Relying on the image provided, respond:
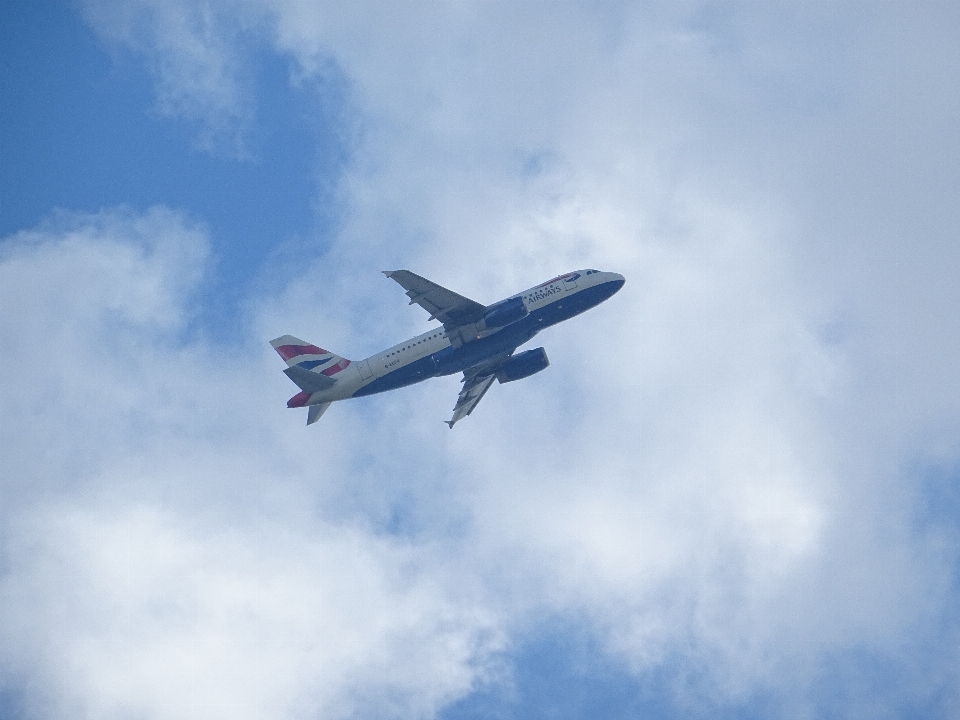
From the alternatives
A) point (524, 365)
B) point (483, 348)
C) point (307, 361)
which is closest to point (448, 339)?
point (483, 348)

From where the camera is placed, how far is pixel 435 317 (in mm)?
78000

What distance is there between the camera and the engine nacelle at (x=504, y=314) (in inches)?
3086

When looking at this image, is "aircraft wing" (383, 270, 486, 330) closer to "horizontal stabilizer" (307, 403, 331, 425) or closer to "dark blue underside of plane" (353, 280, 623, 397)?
"dark blue underside of plane" (353, 280, 623, 397)

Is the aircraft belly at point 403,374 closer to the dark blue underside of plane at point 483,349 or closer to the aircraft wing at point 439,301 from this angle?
the dark blue underside of plane at point 483,349

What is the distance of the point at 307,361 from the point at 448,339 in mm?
13549

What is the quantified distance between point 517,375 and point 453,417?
785 centimetres

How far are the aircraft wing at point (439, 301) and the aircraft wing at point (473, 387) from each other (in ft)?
37.9

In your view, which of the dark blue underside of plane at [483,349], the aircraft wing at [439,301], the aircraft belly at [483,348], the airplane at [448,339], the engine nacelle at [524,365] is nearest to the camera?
the aircraft wing at [439,301]

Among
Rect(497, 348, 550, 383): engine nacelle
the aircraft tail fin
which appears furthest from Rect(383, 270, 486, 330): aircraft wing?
Rect(497, 348, 550, 383): engine nacelle

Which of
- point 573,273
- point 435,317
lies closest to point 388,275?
point 435,317

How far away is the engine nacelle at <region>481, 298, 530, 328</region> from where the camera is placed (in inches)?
3086

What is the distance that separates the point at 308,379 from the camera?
7850cm

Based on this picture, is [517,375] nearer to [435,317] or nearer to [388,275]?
[435,317]

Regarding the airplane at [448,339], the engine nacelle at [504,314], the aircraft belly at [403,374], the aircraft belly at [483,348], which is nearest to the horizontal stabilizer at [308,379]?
the airplane at [448,339]
